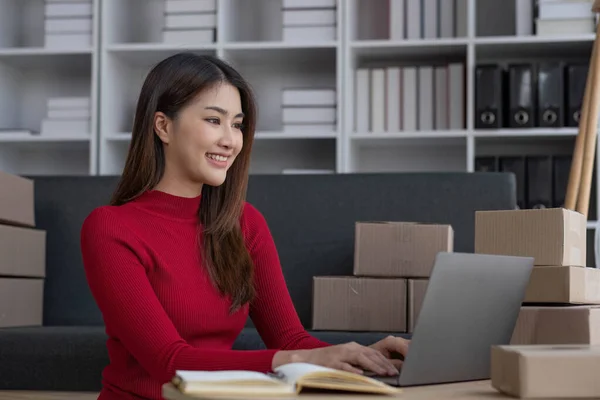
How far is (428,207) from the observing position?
2.70 metres

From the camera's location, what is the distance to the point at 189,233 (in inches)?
64.9

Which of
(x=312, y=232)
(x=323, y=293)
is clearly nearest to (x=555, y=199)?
(x=312, y=232)

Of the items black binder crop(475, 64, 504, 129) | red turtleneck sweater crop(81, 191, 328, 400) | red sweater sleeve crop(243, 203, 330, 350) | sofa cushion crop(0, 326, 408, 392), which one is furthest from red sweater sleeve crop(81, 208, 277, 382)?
black binder crop(475, 64, 504, 129)

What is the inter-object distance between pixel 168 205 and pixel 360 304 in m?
0.86

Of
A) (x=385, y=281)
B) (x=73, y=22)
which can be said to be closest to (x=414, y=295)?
(x=385, y=281)

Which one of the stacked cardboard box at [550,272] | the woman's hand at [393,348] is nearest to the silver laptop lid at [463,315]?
the woman's hand at [393,348]

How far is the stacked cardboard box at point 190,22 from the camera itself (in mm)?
3779

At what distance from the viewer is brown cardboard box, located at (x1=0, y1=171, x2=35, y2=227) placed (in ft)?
8.23

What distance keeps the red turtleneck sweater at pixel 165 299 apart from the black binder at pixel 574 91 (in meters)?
2.10

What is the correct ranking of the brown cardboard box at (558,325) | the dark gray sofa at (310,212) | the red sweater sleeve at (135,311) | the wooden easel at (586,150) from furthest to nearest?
the dark gray sofa at (310,212)
the wooden easel at (586,150)
the brown cardboard box at (558,325)
the red sweater sleeve at (135,311)

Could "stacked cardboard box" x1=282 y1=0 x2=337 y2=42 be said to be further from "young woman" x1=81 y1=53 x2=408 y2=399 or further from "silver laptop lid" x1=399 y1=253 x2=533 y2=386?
"silver laptop lid" x1=399 y1=253 x2=533 y2=386

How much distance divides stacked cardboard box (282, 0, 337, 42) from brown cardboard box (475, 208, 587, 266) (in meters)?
2.18

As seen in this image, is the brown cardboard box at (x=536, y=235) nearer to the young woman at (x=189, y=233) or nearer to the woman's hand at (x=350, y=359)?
the young woman at (x=189, y=233)

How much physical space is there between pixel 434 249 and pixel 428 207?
36cm
